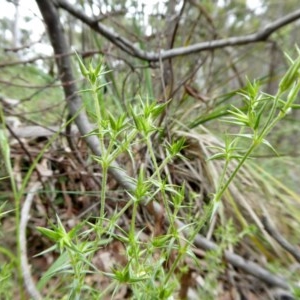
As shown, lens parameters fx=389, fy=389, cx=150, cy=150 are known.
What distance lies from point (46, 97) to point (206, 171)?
4.43ft

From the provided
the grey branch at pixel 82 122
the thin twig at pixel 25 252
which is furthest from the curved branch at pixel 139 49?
the thin twig at pixel 25 252

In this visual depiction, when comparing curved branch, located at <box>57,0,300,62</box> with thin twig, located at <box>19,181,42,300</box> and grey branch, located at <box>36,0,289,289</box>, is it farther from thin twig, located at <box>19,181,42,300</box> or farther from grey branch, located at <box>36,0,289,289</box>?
thin twig, located at <box>19,181,42,300</box>

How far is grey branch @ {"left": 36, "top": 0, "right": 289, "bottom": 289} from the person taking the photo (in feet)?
3.33

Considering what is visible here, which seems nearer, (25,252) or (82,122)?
(25,252)

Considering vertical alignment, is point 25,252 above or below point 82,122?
below

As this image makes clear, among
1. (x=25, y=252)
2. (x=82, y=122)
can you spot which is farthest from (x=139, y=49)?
(x=25, y=252)

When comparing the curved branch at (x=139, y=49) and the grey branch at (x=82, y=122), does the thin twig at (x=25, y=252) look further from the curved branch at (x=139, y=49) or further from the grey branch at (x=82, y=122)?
the curved branch at (x=139, y=49)

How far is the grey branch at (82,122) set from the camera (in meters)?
1.01

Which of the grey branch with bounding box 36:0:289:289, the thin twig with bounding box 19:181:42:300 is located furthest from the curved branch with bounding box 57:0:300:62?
the thin twig with bounding box 19:181:42:300

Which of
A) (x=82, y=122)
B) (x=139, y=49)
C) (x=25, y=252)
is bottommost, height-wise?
(x=25, y=252)

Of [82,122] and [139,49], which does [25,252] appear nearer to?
[82,122]

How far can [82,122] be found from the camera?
1147 millimetres

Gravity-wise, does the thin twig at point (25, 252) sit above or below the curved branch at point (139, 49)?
below

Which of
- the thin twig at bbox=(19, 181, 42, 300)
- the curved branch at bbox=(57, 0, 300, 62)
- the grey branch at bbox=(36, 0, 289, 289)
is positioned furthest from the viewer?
the curved branch at bbox=(57, 0, 300, 62)
